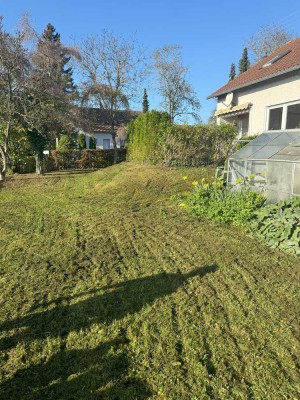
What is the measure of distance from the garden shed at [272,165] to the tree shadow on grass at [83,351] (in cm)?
389

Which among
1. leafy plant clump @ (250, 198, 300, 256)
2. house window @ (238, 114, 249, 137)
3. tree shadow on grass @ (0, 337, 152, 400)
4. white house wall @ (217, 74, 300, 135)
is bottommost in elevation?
tree shadow on grass @ (0, 337, 152, 400)

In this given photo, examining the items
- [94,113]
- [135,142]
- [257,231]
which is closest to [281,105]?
[135,142]

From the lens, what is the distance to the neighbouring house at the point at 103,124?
87.9ft

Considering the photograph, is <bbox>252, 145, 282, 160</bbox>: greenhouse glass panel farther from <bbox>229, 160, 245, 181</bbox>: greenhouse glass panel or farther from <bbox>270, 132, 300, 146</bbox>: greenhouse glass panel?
<bbox>229, 160, 245, 181</bbox>: greenhouse glass panel

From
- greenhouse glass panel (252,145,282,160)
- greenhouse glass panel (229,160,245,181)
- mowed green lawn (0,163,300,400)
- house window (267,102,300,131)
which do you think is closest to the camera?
mowed green lawn (0,163,300,400)

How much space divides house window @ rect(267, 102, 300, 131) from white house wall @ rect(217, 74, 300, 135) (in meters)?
0.30

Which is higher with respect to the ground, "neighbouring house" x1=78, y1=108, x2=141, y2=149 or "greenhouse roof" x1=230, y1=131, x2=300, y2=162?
"neighbouring house" x1=78, y1=108, x2=141, y2=149

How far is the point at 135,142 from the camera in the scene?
16734 mm

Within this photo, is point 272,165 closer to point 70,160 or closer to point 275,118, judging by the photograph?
point 275,118

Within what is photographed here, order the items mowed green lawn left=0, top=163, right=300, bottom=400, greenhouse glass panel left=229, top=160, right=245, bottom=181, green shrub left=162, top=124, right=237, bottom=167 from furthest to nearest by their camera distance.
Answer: green shrub left=162, top=124, right=237, bottom=167 < greenhouse glass panel left=229, top=160, right=245, bottom=181 < mowed green lawn left=0, top=163, right=300, bottom=400

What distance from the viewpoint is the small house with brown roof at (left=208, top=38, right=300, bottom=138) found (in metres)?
12.9

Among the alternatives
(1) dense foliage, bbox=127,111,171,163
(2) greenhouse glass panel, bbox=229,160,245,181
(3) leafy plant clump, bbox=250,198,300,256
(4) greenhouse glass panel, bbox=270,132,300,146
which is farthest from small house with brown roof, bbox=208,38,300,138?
(3) leafy plant clump, bbox=250,198,300,256

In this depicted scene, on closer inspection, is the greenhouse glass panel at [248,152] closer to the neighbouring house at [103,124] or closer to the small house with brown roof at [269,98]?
the small house with brown roof at [269,98]

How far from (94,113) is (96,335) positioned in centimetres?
2700
